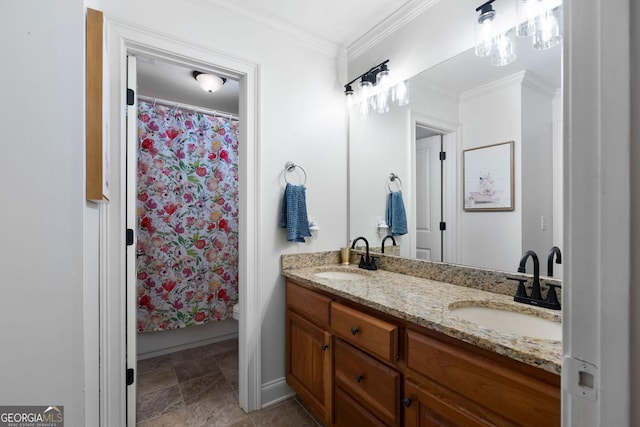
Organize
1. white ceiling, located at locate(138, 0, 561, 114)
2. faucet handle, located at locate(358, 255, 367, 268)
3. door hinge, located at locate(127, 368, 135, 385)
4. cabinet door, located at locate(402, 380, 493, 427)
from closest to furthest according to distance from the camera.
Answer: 1. cabinet door, located at locate(402, 380, 493, 427)
2. white ceiling, located at locate(138, 0, 561, 114)
3. door hinge, located at locate(127, 368, 135, 385)
4. faucet handle, located at locate(358, 255, 367, 268)

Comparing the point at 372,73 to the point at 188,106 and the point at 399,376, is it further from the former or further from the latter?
the point at 399,376

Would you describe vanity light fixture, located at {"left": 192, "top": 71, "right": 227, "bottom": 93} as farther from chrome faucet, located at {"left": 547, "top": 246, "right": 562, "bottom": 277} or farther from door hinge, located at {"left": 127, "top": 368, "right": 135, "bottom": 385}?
chrome faucet, located at {"left": 547, "top": 246, "right": 562, "bottom": 277}

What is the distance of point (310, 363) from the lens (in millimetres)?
1612

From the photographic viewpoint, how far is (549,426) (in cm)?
70

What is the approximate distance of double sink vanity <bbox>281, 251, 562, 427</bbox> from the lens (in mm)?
774

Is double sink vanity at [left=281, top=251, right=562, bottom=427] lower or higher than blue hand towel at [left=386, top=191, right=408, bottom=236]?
lower

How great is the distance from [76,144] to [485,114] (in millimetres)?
1655

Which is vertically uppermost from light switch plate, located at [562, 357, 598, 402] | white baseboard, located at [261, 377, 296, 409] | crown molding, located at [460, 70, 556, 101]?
crown molding, located at [460, 70, 556, 101]

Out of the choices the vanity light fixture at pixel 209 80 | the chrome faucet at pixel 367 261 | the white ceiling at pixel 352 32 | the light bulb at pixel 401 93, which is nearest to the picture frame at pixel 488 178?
the white ceiling at pixel 352 32

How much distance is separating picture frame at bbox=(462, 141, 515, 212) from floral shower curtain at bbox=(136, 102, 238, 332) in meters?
2.03

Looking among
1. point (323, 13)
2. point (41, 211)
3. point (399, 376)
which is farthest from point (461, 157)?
point (41, 211)

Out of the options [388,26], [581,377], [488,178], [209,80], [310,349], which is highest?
[388,26]

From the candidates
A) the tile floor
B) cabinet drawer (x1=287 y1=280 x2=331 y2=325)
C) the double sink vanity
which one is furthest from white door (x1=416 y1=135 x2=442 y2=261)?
the tile floor

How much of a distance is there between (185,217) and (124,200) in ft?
3.42
